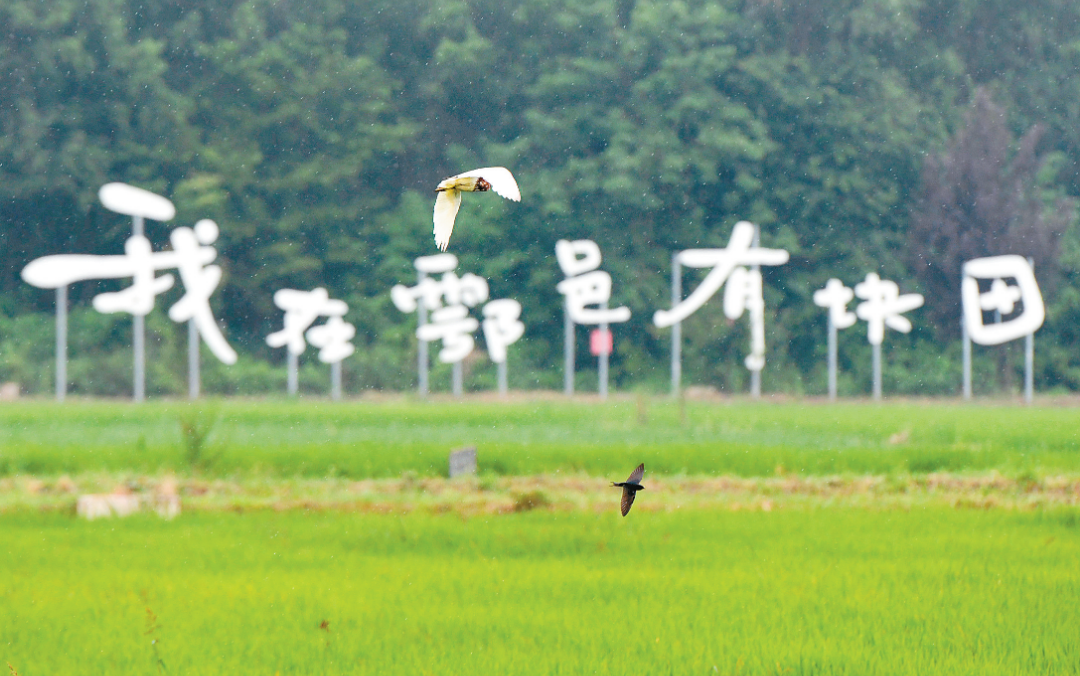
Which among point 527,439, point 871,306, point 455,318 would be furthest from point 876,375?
point 527,439


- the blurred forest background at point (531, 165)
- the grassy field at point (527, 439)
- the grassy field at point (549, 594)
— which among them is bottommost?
the grassy field at point (549, 594)

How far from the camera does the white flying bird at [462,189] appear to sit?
2908mm

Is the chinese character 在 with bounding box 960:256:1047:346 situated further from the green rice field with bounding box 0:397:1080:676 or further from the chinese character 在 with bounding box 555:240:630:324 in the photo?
the green rice field with bounding box 0:397:1080:676

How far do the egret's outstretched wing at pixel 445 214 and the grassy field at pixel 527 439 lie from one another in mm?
9707

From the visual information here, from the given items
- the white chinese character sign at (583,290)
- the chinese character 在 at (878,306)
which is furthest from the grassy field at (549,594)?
the chinese character 在 at (878,306)

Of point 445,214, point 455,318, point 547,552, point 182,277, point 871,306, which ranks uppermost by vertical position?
point 182,277

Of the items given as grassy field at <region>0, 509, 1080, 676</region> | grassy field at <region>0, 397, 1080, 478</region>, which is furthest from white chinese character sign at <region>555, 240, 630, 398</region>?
grassy field at <region>0, 509, 1080, 676</region>

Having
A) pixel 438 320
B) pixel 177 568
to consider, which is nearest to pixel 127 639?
pixel 177 568

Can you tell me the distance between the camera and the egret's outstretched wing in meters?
2.92

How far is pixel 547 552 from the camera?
8461mm

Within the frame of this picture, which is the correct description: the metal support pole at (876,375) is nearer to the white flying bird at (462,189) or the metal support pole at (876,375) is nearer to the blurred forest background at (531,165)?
the blurred forest background at (531,165)

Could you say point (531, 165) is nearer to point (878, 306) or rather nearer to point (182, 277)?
point (878, 306)

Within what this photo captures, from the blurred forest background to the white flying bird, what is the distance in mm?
23407

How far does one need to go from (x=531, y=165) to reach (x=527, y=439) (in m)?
14.8
